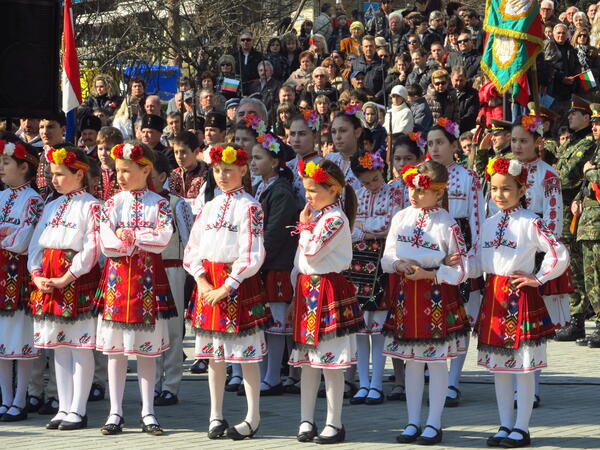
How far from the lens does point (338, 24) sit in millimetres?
20984

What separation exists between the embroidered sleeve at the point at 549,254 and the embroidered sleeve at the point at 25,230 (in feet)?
11.2

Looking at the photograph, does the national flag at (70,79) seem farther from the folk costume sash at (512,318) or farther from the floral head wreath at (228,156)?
the folk costume sash at (512,318)

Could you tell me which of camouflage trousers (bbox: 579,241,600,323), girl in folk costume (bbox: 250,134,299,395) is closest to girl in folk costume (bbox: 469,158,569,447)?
girl in folk costume (bbox: 250,134,299,395)

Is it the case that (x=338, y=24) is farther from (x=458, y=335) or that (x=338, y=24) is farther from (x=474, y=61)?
(x=458, y=335)

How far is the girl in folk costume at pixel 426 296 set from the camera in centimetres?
705

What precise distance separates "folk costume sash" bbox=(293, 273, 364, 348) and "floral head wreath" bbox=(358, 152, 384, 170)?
1.58m

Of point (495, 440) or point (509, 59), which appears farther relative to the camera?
point (509, 59)

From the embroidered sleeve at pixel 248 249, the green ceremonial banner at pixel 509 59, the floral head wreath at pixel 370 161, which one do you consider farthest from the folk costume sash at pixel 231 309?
the green ceremonial banner at pixel 509 59

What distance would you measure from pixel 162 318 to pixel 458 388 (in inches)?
92.1

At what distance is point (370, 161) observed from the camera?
8508 mm

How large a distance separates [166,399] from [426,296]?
2340 mm

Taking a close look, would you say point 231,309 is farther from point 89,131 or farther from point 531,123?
point 89,131

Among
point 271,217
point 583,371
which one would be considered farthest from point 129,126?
point 583,371

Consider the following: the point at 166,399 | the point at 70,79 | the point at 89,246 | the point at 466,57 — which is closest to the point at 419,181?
the point at 89,246
